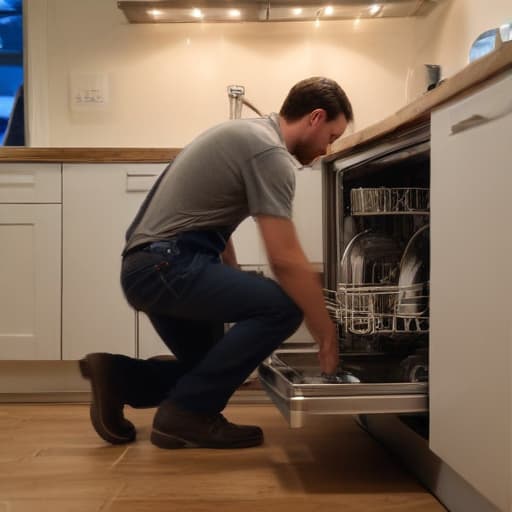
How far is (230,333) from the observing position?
1.71m

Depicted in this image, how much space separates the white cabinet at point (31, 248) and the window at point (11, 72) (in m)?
0.72

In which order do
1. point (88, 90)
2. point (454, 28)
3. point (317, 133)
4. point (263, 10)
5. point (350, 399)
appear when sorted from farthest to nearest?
1. point (88, 90)
2. point (263, 10)
3. point (454, 28)
4. point (317, 133)
5. point (350, 399)

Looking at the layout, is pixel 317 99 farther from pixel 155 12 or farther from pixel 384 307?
pixel 155 12

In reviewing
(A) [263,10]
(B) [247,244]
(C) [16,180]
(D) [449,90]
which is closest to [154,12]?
(A) [263,10]

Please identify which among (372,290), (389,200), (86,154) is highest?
(86,154)

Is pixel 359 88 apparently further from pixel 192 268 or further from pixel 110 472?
pixel 110 472

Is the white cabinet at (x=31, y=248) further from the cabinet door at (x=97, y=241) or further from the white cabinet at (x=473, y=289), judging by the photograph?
the white cabinet at (x=473, y=289)

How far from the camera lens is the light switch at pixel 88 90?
313 cm

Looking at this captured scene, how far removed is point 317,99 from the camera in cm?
175

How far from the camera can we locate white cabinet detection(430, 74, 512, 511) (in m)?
1.03

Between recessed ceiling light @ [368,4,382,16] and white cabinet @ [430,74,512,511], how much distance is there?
175 cm

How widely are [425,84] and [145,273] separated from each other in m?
1.56

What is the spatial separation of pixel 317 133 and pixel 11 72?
1.99 metres

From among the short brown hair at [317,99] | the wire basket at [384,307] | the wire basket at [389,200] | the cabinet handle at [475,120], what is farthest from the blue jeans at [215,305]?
the cabinet handle at [475,120]
